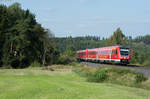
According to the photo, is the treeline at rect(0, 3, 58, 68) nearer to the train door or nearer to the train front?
the train door

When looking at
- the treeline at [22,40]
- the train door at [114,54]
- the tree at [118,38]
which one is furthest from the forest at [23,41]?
the tree at [118,38]

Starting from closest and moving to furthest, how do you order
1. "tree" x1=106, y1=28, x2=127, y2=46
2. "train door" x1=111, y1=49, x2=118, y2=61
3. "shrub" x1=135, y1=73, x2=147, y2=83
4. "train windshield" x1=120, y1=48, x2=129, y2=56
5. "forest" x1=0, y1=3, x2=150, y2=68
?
"shrub" x1=135, y1=73, x2=147, y2=83
"train windshield" x1=120, y1=48, x2=129, y2=56
"train door" x1=111, y1=49, x2=118, y2=61
"forest" x1=0, y1=3, x2=150, y2=68
"tree" x1=106, y1=28, x2=127, y2=46

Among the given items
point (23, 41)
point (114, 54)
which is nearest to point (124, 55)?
point (114, 54)

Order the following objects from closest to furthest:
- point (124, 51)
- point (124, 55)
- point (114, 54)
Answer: point (124, 55)
point (124, 51)
point (114, 54)

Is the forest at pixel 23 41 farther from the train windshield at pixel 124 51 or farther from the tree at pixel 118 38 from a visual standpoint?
the tree at pixel 118 38

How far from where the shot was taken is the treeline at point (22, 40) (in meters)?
47.4

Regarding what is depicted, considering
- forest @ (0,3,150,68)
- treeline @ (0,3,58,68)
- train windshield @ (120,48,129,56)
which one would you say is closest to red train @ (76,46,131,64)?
train windshield @ (120,48,129,56)

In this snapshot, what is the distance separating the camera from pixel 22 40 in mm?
47844

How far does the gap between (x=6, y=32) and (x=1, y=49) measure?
325cm

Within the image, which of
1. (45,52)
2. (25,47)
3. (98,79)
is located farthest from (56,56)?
(98,79)

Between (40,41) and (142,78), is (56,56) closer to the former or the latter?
(40,41)

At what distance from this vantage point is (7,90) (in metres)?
10.4

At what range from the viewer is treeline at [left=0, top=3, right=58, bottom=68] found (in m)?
47.4

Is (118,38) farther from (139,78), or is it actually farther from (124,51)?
(139,78)
